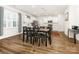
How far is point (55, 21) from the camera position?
2754 millimetres

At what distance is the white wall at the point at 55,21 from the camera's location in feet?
8.77

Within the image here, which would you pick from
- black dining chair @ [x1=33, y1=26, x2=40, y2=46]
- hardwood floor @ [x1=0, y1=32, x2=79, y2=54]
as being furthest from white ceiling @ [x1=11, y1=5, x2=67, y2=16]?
hardwood floor @ [x1=0, y1=32, x2=79, y2=54]

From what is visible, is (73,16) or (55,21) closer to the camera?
(73,16)

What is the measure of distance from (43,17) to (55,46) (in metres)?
0.77

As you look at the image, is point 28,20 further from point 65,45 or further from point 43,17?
point 65,45

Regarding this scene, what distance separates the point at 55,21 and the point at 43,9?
43cm

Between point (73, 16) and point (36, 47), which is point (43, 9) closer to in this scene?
point (73, 16)

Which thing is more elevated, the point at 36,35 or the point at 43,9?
the point at 43,9

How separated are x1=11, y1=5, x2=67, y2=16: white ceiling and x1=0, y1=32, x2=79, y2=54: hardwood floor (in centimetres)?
57

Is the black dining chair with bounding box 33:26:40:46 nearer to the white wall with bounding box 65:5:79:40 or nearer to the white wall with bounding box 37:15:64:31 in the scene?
the white wall with bounding box 37:15:64:31

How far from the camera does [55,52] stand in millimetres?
2576

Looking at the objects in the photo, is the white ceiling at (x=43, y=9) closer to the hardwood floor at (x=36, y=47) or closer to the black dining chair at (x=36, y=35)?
the black dining chair at (x=36, y=35)

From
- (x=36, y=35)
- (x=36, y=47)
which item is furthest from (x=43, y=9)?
(x=36, y=47)

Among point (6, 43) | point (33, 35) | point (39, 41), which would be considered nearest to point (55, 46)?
point (39, 41)
